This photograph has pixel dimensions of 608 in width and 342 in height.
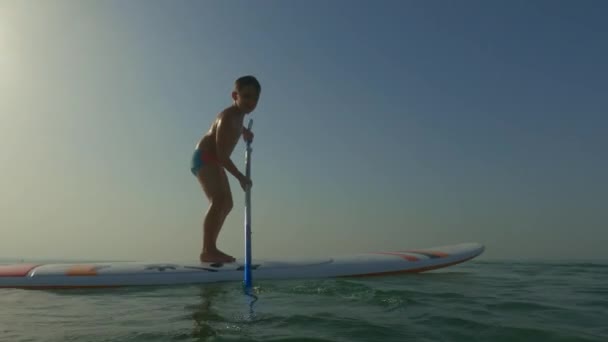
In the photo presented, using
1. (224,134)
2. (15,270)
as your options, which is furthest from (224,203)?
(15,270)

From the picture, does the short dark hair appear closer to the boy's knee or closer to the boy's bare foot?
the boy's knee

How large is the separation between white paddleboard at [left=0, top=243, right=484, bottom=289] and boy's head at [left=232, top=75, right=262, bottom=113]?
223 cm

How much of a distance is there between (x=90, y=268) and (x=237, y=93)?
318cm

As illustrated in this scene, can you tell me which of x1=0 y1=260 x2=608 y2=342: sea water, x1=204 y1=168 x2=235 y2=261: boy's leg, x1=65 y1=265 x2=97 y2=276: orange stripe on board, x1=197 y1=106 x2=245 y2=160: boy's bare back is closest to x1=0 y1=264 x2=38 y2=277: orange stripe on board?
x1=65 y1=265 x2=97 y2=276: orange stripe on board

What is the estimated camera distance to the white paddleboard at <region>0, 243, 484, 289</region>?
5.50m

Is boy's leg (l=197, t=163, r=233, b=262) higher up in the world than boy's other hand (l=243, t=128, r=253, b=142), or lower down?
lower down

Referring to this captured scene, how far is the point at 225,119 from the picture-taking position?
577cm

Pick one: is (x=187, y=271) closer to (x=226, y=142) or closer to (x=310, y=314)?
(x=226, y=142)

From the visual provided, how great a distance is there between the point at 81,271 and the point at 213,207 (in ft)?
6.39

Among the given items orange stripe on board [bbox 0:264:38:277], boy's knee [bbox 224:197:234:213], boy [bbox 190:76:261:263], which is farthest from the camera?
boy's knee [bbox 224:197:234:213]

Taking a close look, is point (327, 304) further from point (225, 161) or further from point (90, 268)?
point (90, 268)

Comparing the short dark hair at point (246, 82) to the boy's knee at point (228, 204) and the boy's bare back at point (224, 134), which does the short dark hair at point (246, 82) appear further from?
the boy's knee at point (228, 204)

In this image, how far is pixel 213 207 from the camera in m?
5.89

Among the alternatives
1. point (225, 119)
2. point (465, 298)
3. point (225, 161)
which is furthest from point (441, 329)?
point (225, 119)
